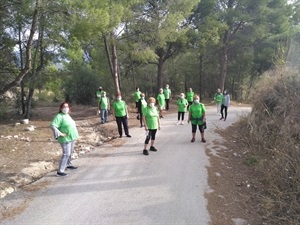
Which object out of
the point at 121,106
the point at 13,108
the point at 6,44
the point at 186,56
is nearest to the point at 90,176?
the point at 121,106

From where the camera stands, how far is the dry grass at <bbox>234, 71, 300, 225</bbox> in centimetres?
523

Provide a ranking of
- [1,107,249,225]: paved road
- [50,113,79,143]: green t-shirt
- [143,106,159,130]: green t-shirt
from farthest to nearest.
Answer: [143,106,159,130]: green t-shirt
[50,113,79,143]: green t-shirt
[1,107,249,225]: paved road

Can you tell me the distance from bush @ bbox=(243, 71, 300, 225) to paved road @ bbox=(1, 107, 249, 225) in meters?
1.29

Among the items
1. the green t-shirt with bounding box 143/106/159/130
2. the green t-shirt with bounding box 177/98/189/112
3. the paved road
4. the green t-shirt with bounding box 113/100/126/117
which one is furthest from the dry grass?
the green t-shirt with bounding box 113/100/126/117

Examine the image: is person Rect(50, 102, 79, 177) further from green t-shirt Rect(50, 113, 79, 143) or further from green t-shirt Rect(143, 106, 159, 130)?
green t-shirt Rect(143, 106, 159, 130)

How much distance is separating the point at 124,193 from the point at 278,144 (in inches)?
176

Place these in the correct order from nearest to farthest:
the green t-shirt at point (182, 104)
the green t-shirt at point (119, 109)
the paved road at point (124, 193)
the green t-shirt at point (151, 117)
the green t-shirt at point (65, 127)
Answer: the paved road at point (124, 193)
the green t-shirt at point (65, 127)
the green t-shirt at point (151, 117)
the green t-shirt at point (119, 109)
the green t-shirt at point (182, 104)

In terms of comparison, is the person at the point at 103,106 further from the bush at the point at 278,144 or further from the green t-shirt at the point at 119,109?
the bush at the point at 278,144

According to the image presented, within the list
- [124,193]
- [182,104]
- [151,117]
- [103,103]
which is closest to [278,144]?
[151,117]

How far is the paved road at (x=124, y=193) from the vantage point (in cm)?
491

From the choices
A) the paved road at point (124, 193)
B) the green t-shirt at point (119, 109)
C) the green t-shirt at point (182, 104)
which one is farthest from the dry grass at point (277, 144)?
the green t-shirt at point (119, 109)

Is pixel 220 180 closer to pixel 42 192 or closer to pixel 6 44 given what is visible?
pixel 42 192

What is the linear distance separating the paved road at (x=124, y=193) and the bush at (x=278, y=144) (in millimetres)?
1291

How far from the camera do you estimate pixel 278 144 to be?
781 centimetres
